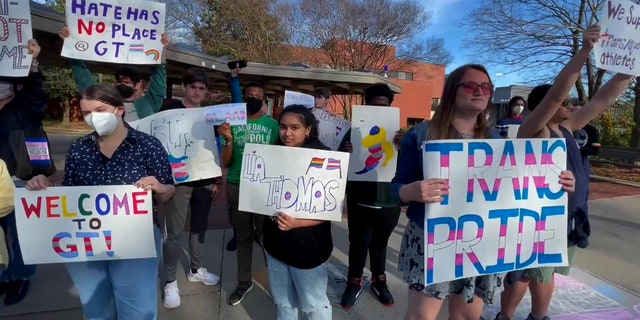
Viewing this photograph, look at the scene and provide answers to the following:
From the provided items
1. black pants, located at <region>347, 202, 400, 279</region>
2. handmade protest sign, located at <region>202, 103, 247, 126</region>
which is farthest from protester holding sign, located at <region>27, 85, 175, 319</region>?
black pants, located at <region>347, 202, 400, 279</region>

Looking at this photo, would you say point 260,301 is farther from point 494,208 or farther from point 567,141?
point 567,141

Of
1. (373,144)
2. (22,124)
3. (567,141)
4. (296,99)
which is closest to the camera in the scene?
(567,141)

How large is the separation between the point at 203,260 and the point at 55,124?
3042cm

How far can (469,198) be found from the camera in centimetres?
186

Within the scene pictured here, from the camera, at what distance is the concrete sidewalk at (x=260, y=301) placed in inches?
118

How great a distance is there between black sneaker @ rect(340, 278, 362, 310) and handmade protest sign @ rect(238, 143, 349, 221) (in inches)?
49.1

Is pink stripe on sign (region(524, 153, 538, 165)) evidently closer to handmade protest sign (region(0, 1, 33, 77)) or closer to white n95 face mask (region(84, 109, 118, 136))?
white n95 face mask (region(84, 109, 118, 136))

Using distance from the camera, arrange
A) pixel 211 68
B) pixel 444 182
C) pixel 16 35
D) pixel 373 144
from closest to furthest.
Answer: pixel 444 182 → pixel 16 35 → pixel 373 144 → pixel 211 68

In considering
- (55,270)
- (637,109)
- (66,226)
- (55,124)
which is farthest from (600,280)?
(55,124)

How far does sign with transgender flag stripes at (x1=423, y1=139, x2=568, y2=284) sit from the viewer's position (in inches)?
71.1

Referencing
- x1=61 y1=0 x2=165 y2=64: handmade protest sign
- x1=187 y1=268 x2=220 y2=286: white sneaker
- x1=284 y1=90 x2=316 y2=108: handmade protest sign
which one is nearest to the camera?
x1=61 y1=0 x2=165 y2=64: handmade protest sign

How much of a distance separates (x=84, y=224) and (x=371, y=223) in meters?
2.12

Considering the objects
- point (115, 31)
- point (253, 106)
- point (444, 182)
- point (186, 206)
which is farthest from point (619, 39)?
point (115, 31)

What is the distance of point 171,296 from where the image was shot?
312 centimetres
